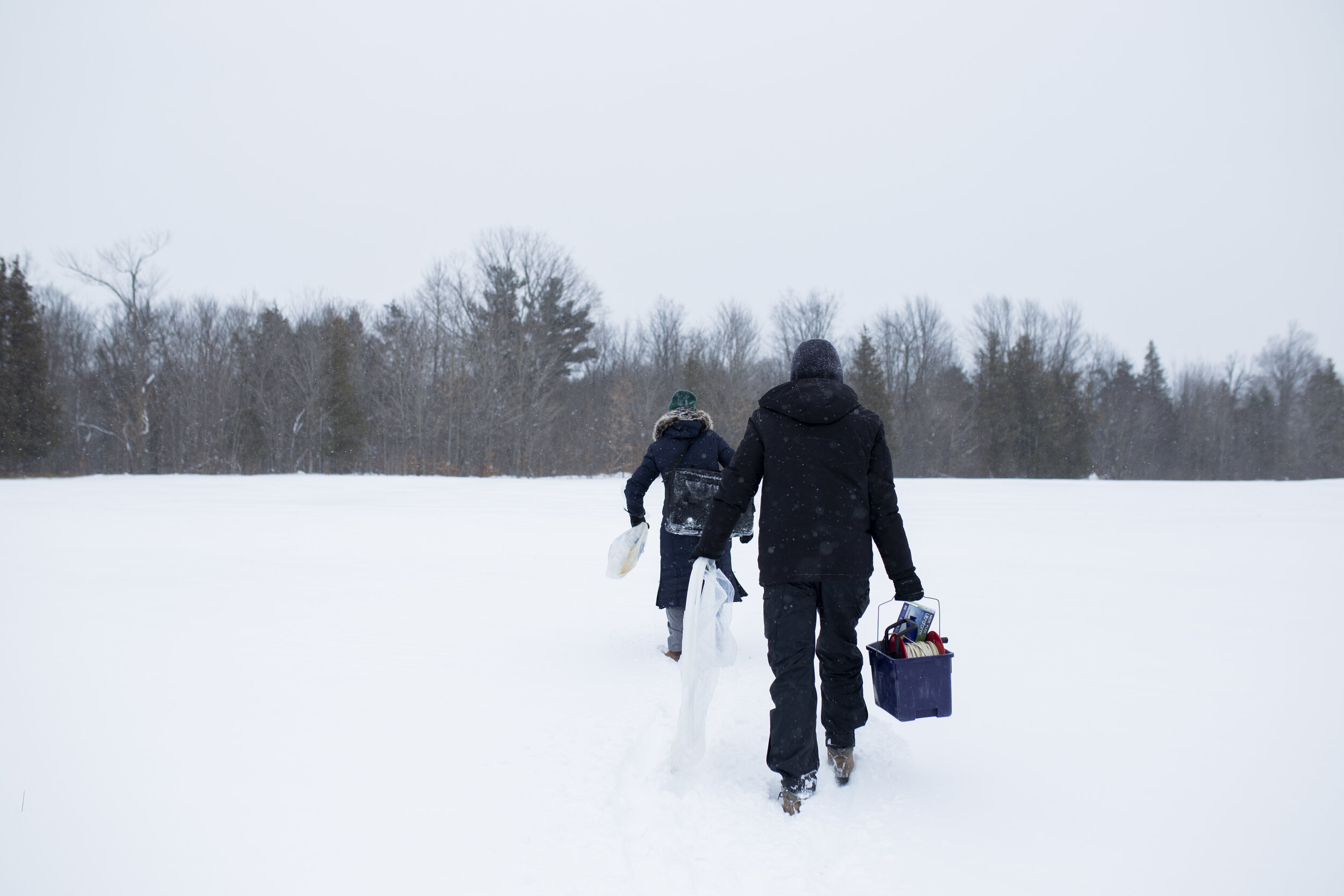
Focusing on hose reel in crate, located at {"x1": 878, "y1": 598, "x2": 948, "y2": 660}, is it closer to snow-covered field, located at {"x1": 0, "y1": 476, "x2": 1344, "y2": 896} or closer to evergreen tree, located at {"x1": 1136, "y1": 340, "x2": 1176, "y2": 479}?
snow-covered field, located at {"x1": 0, "y1": 476, "x2": 1344, "y2": 896}

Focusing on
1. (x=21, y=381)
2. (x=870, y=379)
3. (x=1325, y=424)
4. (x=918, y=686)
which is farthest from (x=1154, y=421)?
(x=21, y=381)

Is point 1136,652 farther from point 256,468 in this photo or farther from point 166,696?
point 256,468

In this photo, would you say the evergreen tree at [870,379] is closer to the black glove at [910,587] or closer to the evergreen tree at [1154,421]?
the evergreen tree at [1154,421]

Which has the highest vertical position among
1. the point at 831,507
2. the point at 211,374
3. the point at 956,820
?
the point at 211,374

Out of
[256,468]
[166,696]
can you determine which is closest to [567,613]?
[166,696]

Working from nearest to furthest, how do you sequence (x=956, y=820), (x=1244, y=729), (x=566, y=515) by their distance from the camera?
(x=956, y=820)
(x=1244, y=729)
(x=566, y=515)

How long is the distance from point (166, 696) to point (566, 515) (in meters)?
10.1

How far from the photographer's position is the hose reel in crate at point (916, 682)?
9.30 feet

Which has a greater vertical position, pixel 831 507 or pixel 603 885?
pixel 831 507

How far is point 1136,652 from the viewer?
16.2 ft

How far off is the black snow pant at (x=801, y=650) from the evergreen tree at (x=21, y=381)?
29.5m

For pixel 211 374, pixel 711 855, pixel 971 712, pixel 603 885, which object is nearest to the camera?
pixel 603 885

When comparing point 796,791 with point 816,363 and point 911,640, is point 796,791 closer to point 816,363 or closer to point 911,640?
point 911,640

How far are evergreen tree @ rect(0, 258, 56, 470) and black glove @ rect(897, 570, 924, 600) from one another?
2989cm
